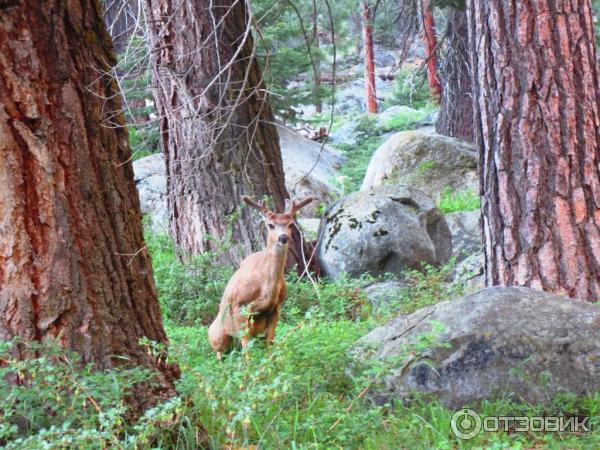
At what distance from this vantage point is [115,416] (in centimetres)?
333

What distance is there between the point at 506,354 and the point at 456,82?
10873 mm

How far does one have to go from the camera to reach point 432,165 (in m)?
13.9

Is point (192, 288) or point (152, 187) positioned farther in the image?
point (152, 187)

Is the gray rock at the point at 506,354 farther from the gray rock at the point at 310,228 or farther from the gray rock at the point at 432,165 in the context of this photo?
the gray rock at the point at 432,165


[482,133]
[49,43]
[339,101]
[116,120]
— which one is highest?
[49,43]

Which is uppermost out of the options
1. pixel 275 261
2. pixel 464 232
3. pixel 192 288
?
pixel 275 261

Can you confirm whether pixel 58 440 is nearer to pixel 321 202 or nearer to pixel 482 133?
pixel 482 133

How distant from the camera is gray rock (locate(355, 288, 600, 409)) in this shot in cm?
461

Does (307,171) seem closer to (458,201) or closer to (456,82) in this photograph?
(456,82)

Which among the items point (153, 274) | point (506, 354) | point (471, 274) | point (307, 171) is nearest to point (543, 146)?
point (506, 354)

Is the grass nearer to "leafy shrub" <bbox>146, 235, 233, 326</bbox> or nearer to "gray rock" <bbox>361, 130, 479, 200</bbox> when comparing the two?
"gray rock" <bbox>361, 130, 479, 200</bbox>

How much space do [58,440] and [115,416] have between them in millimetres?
239

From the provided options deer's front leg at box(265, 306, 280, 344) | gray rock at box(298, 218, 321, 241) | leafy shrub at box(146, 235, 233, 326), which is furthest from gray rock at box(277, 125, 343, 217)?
deer's front leg at box(265, 306, 280, 344)

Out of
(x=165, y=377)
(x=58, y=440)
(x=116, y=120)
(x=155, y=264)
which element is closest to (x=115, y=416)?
(x=58, y=440)
